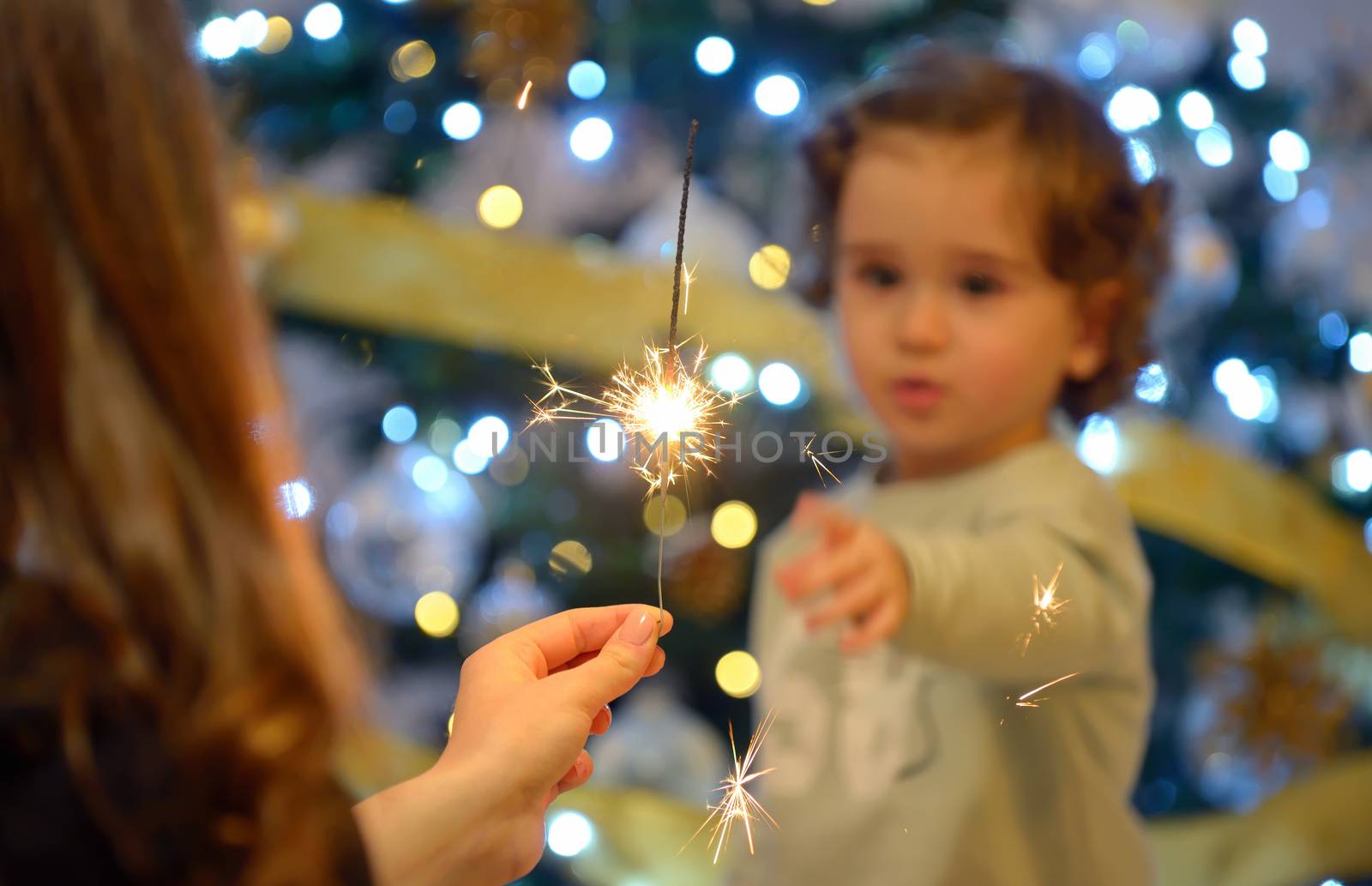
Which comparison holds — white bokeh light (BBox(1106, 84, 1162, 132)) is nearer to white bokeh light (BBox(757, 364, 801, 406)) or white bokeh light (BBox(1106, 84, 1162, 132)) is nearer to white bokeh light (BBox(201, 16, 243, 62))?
white bokeh light (BBox(757, 364, 801, 406))

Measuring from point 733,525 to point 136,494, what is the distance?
486 mm

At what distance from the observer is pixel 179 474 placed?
Answer: 32cm

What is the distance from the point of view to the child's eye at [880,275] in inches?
25.5

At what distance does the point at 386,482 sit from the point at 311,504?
0.06 m

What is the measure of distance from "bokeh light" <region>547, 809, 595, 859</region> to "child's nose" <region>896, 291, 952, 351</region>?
0.46 metres

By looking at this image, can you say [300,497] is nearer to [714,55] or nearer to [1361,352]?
[714,55]

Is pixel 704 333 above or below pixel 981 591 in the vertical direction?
above

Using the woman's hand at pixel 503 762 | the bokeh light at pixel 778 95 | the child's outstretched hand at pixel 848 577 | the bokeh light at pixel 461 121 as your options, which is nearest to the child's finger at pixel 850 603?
the child's outstretched hand at pixel 848 577

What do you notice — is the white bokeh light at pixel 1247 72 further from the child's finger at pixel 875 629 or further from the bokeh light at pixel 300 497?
the bokeh light at pixel 300 497

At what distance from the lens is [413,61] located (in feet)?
2.70

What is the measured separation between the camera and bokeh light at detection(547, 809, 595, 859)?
0.79 m

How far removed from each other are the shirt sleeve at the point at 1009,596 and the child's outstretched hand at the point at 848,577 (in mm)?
10

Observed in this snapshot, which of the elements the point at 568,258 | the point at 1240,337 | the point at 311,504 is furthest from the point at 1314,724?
the point at 311,504

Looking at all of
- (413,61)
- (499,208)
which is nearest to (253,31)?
(413,61)
